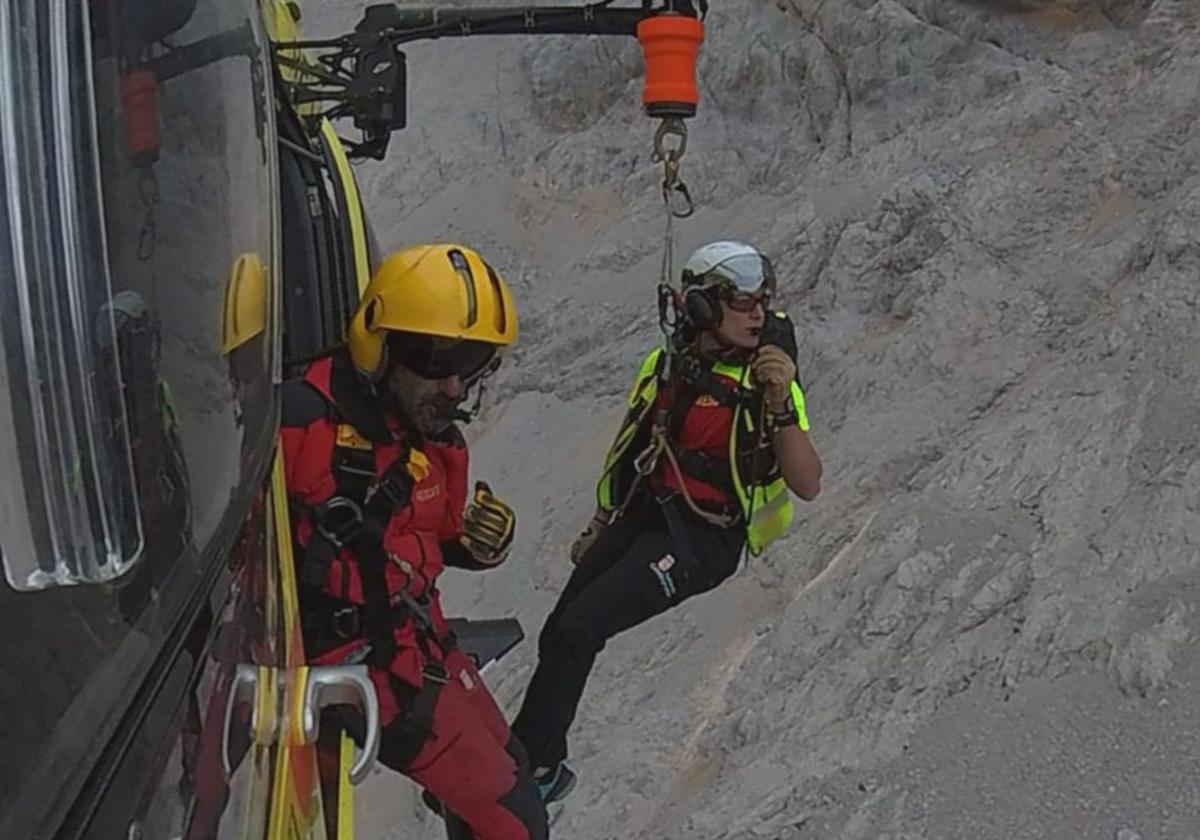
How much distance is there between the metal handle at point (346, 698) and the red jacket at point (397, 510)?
1122 millimetres

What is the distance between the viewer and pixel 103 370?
3.34 feet

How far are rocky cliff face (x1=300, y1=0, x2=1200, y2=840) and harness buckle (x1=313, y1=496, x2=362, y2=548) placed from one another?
2997 millimetres

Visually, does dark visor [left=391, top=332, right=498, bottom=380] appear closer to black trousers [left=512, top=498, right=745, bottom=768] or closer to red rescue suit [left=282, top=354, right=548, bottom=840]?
red rescue suit [left=282, top=354, right=548, bottom=840]

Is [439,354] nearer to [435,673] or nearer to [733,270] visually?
[435,673]

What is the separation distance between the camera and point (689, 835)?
17.6 ft

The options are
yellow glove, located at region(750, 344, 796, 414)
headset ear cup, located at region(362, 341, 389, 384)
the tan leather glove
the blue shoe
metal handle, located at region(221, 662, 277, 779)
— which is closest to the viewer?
metal handle, located at region(221, 662, 277, 779)

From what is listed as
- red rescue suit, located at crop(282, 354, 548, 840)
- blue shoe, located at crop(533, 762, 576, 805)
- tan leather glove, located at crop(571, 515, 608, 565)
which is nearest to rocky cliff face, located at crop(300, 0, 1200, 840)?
blue shoe, located at crop(533, 762, 576, 805)

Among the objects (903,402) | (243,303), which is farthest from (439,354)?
(903,402)

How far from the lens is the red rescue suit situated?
9.43 feet

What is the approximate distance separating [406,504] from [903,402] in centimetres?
511

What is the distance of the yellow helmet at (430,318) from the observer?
2982 millimetres

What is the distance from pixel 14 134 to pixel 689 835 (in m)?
4.87

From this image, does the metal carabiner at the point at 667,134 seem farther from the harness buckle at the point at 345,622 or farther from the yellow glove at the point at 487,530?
the harness buckle at the point at 345,622

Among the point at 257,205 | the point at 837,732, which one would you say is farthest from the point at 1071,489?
the point at 257,205
